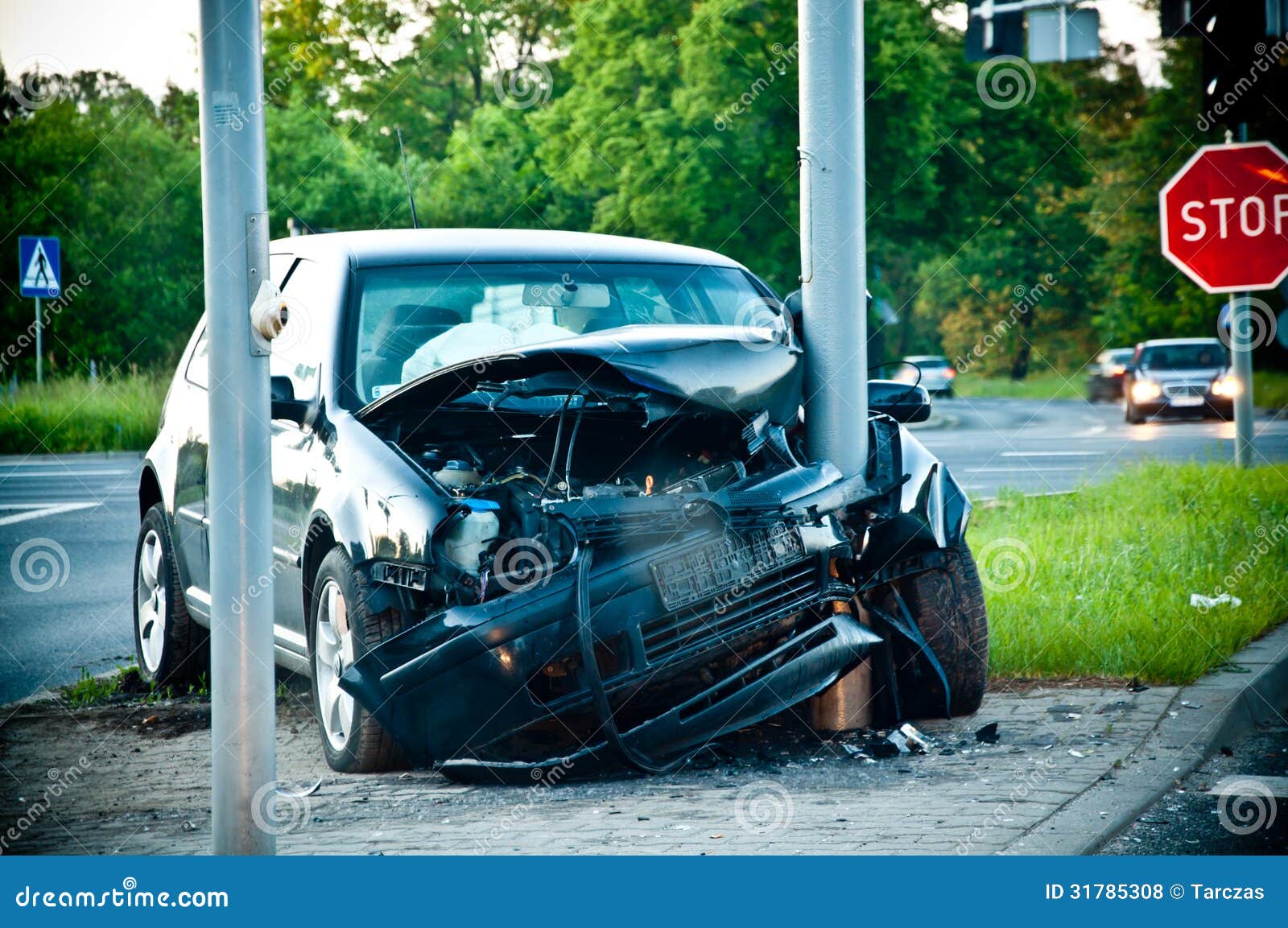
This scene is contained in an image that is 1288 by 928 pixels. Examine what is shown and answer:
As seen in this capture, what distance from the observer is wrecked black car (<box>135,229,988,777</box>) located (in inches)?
186

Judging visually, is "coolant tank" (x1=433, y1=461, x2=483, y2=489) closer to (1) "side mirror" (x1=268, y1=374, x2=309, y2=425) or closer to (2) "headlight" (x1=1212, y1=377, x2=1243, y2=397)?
(1) "side mirror" (x1=268, y1=374, x2=309, y2=425)

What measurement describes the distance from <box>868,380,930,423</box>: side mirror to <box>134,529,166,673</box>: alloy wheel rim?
3.20 m

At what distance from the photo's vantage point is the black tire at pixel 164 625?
6898 millimetres

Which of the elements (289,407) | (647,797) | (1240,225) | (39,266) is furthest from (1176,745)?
(39,266)

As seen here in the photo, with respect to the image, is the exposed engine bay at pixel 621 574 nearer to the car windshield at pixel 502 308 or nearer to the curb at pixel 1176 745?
the car windshield at pixel 502 308

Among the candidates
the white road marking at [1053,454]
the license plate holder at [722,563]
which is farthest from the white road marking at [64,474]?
the license plate holder at [722,563]

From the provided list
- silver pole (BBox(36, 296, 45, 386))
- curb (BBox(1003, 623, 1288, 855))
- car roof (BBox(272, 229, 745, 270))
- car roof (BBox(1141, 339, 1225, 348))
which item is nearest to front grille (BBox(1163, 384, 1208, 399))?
car roof (BBox(1141, 339, 1225, 348))

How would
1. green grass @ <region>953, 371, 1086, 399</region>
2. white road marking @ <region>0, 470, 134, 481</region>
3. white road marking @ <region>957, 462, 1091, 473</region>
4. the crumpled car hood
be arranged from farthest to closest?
green grass @ <region>953, 371, 1086, 399</region> < white road marking @ <region>0, 470, 134, 481</region> < white road marking @ <region>957, 462, 1091, 473</region> < the crumpled car hood

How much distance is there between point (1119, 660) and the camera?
6.76 meters

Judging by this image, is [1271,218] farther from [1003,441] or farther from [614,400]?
[1003,441]

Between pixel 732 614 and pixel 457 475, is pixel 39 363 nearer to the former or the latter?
pixel 457 475

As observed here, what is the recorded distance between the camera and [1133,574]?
8.59 m

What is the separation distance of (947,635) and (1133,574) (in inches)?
134

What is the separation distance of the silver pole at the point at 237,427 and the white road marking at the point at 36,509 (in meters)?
11.5
